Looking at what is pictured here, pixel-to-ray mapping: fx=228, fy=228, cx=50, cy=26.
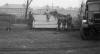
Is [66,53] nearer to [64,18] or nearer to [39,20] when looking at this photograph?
[64,18]

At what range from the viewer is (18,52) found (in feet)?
36.2

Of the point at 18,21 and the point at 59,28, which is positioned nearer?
the point at 59,28

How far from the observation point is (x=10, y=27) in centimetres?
2727

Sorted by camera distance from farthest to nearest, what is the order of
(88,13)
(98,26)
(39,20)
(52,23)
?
1. (39,20)
2. (52,23)
3. (88,13)
4. (98,26)

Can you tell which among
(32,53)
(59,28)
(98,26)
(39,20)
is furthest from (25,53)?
(39,20)

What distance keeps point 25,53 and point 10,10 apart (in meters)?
45.2

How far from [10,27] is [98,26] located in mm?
13544

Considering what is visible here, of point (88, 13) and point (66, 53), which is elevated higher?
point (88, 13)

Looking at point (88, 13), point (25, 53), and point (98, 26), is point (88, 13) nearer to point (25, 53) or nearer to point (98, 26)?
point (98, 26)

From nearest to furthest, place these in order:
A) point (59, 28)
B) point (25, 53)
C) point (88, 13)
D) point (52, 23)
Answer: point (25, 53)
point (88, 13)
point (59, 28)
point (52, 23)

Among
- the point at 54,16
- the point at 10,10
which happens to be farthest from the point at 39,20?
the point at 10,10

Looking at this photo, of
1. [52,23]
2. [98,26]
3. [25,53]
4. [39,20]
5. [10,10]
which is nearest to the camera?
[25,53]

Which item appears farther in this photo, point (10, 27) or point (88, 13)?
point (10, 27)

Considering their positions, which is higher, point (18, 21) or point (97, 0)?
point (97, 0)
